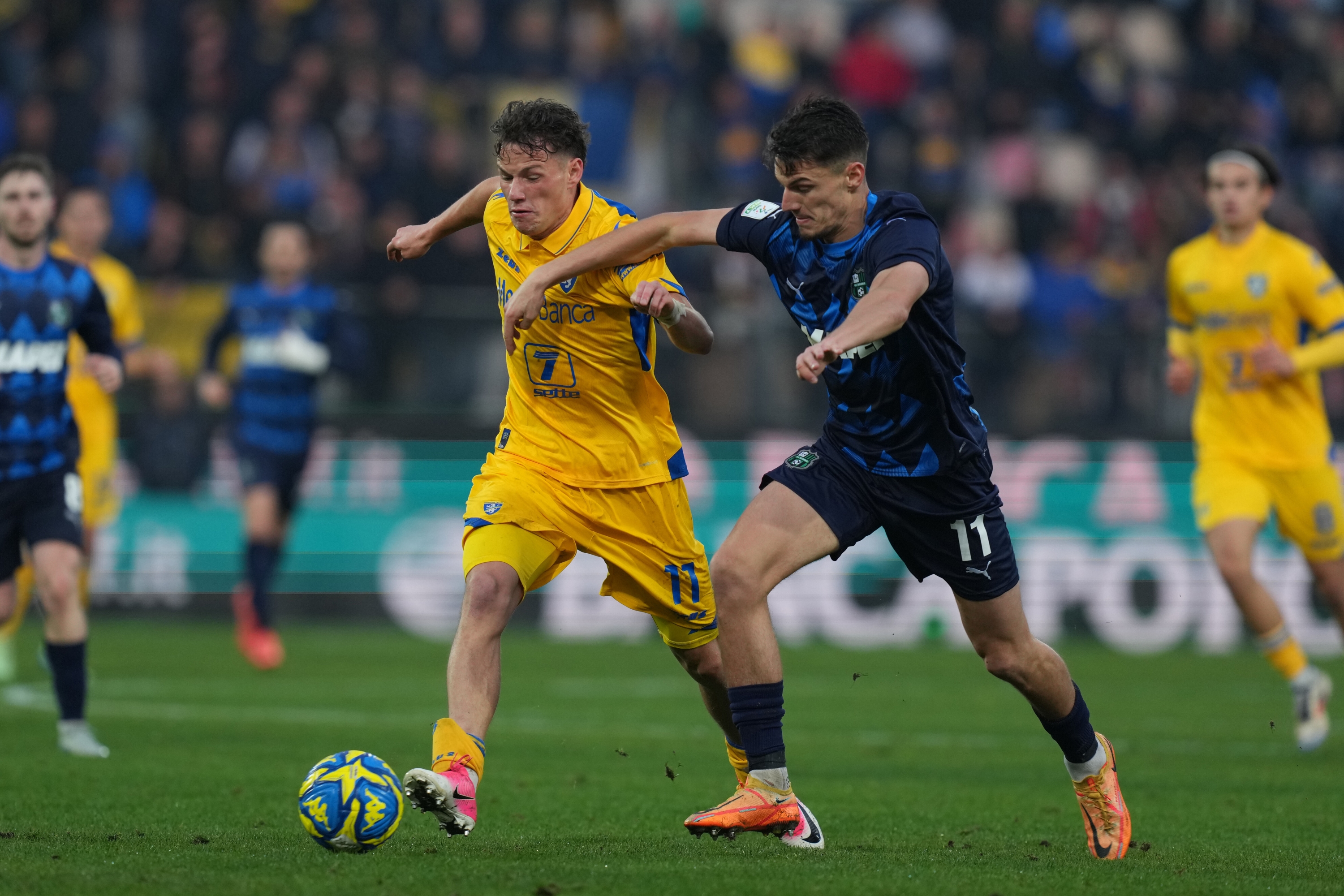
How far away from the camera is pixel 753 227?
6266 millimetres

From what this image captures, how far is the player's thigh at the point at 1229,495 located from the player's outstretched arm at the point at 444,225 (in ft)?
16.1

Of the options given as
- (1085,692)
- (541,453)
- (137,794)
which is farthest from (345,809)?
(1085,692)

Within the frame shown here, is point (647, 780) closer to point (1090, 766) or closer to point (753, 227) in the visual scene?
point (1090, 766)

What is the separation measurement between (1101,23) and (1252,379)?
1250cm

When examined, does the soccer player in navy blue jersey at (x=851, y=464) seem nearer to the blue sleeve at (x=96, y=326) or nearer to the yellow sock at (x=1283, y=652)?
the blue sleeve at (x=96, y=326)

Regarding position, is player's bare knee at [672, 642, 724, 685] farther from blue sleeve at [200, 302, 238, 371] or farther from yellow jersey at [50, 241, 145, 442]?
blue sleeve at [200, 302, 238, 371]

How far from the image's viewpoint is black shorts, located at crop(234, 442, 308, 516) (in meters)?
13.5

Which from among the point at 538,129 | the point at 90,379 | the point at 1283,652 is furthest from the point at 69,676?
the point at 1283,652

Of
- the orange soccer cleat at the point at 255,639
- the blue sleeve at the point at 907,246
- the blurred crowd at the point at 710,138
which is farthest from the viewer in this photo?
the blurred crowd at the point at 710,138

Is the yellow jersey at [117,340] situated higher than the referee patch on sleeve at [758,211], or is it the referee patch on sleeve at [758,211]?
the referee patch on sleeve at [758,211]

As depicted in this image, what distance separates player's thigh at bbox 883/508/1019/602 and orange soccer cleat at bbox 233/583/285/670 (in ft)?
25.2

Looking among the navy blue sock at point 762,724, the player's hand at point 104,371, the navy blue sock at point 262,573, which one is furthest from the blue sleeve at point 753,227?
the navy blue sock at point 262,573

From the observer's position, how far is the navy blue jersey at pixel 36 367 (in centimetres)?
876

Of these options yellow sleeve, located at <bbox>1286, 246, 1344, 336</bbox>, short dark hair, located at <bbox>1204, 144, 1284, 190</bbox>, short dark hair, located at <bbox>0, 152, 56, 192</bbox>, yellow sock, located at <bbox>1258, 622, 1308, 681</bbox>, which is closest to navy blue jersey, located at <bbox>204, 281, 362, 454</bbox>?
short dark hair, located at <bbox>0, 152, 56, 192</bbox>
